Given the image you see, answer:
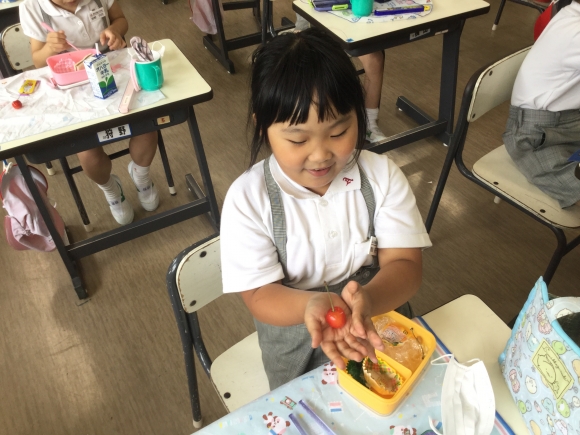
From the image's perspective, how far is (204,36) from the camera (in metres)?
3.43

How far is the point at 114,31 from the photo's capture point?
1.92 m

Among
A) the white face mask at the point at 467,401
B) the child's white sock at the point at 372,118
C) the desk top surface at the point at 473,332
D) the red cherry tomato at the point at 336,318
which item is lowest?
the child's white sock at the point at 372,118

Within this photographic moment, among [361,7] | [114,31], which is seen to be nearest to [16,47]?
[114,31]

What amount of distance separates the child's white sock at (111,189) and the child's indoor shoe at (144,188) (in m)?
0.09

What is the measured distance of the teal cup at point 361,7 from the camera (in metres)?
1.90

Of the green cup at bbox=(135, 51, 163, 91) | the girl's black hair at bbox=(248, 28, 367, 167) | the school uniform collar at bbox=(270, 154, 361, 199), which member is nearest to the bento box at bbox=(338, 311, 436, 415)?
the school uniform collar at bbox=(270, 154, 361, 199)

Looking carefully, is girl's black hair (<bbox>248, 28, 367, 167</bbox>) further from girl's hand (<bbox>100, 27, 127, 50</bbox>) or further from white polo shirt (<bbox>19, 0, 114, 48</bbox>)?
white polo shirt (<bbox>19, 0, 114, 48</bbox>)

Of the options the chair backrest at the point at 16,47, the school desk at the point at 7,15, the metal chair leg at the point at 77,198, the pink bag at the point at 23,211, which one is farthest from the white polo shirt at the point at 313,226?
the school desk at the point at 7,15

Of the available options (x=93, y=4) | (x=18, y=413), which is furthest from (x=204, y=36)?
(x=18, y=413)

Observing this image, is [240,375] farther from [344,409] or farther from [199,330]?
[344,409]

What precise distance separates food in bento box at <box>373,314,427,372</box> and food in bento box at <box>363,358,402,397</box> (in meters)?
0.02

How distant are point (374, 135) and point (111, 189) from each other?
1284 mm

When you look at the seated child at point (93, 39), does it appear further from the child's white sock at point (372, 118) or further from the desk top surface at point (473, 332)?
the desk top surface at point (473, 332)

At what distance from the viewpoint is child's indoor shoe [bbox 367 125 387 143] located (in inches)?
92.9
